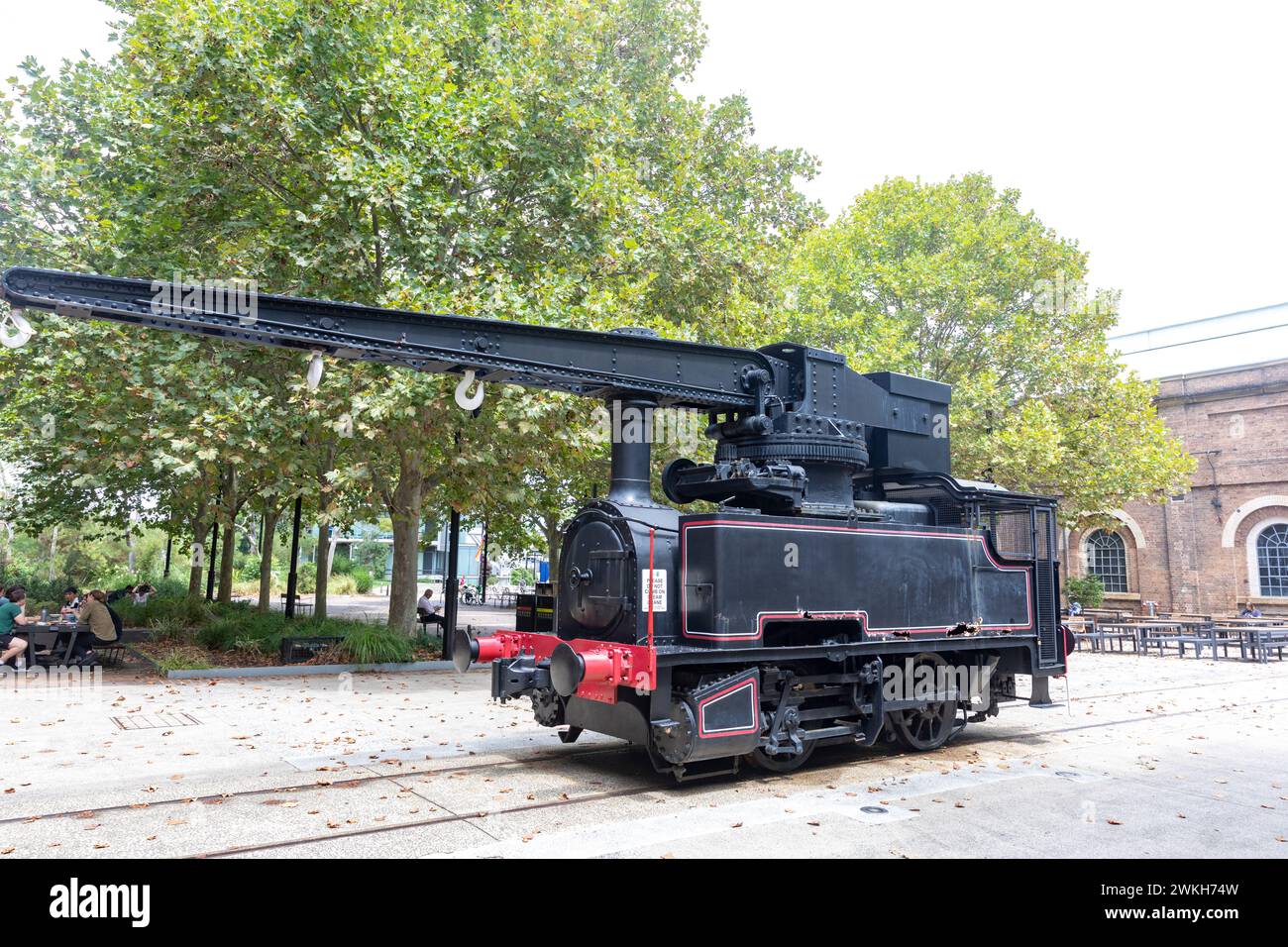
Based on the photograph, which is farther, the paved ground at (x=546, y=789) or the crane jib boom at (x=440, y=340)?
the paved ground at (x=546, y=789)

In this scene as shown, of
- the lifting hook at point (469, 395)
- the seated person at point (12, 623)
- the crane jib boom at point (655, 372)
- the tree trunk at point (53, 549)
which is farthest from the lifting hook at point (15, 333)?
the tree trunk at point (53, 549)

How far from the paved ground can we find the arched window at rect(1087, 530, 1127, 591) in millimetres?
21761

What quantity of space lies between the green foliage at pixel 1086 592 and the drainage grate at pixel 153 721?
1097 inches

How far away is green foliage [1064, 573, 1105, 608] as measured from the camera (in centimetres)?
2983

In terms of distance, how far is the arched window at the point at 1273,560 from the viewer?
1078 inches

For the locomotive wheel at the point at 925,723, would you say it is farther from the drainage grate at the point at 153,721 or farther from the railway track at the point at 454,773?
the drainage grate at the point at 153,721

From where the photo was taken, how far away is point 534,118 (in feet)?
47.4

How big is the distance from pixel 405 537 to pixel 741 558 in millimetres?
10664

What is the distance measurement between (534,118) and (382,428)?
5.87 metres

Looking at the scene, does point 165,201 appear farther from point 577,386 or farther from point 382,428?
point 577,386

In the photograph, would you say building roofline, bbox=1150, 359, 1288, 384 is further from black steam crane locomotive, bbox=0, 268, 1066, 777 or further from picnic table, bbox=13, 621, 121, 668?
picnic table, bbox=13, 621, 121, 668

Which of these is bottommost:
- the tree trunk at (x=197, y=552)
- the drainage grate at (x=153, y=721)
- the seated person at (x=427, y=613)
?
the drainage grate at (x=153, y=721)

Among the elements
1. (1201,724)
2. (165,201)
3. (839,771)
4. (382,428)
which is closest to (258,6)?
(165,201)

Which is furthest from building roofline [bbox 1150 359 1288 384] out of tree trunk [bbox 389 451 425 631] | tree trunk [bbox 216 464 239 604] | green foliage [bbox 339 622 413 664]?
tree trunk [bbox 216 464 239 604]
